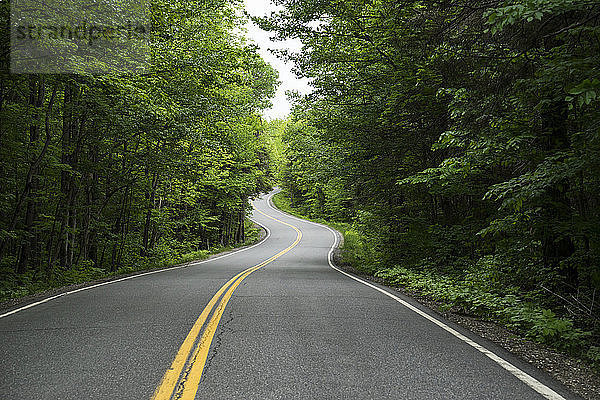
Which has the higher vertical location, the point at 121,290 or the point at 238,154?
the point at 238,154

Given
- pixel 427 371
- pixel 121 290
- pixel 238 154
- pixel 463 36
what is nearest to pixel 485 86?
pixel 463 36

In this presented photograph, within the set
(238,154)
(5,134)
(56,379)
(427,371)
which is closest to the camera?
(56,379)

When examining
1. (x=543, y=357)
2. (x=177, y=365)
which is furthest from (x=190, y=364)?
(x=543, y=357)

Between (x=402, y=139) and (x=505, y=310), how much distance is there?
701 cm

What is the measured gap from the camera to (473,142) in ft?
22.0

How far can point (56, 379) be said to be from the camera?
364 centimetres

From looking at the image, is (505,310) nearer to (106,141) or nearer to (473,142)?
(473,142)

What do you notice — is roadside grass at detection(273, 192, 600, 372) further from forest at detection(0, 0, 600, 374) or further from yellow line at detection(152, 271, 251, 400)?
yellow line at detection(152, 271, 251, 400)

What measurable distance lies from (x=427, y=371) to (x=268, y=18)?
11.0m

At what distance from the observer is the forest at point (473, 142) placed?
17.5ft

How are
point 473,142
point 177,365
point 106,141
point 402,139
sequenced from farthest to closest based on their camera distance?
point 106,141 → point 402,139 → point 473,142 → point 177,365

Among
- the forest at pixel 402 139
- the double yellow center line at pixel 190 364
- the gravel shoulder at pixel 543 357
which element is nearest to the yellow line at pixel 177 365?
the double yellow center line at pixel 190 364

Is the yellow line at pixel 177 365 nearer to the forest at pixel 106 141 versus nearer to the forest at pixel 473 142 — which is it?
the forest at pixel 473 142

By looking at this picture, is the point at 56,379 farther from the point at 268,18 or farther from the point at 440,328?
the point at 268,18
